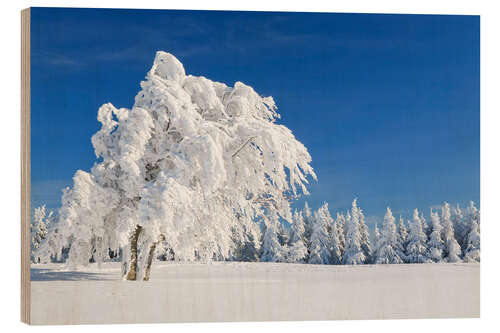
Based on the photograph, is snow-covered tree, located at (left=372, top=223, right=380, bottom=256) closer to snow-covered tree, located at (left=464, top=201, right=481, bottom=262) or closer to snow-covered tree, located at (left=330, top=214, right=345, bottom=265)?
snow-covered tree, located at (left=330, top=214, right=345, bottom=265)

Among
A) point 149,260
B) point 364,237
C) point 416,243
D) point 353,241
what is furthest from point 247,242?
point 416,243

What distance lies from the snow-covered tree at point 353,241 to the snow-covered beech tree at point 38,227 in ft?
13.9

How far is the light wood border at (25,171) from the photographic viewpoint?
8.85m

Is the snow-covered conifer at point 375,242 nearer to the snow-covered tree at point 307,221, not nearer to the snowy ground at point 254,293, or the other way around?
the snowy ground at point 254,293

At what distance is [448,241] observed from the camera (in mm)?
9711

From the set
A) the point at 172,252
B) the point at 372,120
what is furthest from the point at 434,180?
the point at 172,252

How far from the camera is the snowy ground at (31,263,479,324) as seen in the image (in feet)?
29.3

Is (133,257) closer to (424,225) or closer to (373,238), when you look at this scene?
(373,238)

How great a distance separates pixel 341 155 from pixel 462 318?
9.92 feet

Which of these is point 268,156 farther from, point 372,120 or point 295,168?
point 372,120

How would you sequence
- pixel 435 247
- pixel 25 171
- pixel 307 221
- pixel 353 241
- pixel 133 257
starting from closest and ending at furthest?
pixel 25 171
pixel 133 257
pixel 307 221
pixel 353 241
pixel 435 247

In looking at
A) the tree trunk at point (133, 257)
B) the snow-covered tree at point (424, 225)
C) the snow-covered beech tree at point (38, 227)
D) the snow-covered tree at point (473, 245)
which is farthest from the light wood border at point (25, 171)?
the snow-covered tree at point (473, 245)

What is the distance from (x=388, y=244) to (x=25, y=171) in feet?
17.5

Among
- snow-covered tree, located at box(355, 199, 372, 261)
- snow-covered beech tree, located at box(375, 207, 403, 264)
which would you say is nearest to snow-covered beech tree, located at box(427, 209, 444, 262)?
snow-covered beech tree, located at box(375, 207, 403, 264)
